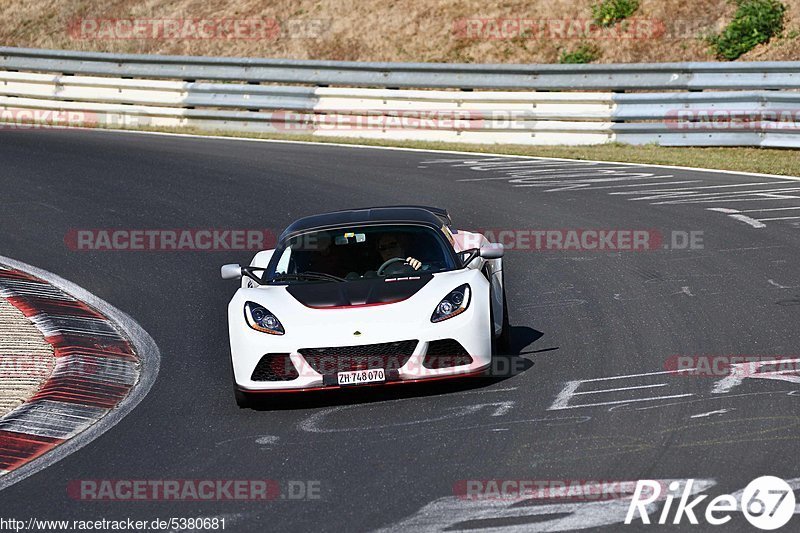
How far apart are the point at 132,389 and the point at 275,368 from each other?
1335 mm

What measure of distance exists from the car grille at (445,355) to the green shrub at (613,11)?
18.0m

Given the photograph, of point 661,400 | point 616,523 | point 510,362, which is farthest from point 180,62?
point 616,523

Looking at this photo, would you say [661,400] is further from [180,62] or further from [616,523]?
[180,62]

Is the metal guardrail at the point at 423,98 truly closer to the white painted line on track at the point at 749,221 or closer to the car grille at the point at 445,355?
the white painted line on track at the point at 749,221

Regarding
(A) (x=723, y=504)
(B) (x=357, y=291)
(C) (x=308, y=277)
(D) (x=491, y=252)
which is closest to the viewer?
(A) (x=723, y=504)

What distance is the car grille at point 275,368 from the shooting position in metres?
8.16

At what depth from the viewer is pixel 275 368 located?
26.8 feet

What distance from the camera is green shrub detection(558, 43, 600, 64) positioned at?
24172mm

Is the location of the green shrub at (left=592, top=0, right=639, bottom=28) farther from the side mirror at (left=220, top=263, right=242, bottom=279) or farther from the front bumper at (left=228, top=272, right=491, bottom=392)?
the front bumper at (left=228, top=272, right=491, bottom=392)

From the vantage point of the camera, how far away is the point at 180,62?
2300 centimetres

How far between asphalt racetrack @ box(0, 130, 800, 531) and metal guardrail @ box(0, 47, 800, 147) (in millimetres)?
2007

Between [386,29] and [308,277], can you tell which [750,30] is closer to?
[386,29]

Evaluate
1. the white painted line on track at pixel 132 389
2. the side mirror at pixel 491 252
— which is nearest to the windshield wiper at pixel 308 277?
the side mirror at pixel 491 252

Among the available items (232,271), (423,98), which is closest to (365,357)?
(232,271)
